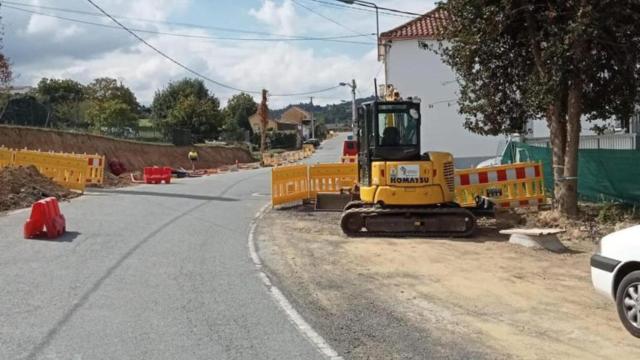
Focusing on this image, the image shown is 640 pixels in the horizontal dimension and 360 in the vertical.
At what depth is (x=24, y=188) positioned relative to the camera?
21.1 metres

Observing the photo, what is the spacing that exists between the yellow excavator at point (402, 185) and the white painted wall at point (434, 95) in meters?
A: 21.8

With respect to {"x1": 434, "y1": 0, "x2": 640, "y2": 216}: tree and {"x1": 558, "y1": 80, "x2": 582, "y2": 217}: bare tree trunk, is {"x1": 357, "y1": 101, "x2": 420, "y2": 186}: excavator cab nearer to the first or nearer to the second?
{"x1": 434, "y1": 0, "x2": 640, "y2": 216}: tree

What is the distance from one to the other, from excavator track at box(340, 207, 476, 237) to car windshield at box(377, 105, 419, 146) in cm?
152

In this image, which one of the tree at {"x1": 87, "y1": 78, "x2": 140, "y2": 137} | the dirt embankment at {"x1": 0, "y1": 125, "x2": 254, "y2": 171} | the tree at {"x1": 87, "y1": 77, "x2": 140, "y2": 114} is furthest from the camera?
the tree at {"x1": 87, "y1": 77, "x2": 140, "y2": 114}

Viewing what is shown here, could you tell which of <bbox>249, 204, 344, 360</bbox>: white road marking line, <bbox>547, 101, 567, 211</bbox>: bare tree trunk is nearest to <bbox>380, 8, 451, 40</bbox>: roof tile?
<bbox>547, 101, 567, 211</bbox>: bare tree trunk

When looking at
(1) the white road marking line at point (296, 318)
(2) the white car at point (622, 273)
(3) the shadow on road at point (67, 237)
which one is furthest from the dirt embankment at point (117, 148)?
(2) the white car at point (622, 273)

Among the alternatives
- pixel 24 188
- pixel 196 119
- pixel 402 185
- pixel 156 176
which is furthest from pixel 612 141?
pixel 196 119

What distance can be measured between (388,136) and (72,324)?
9.30 meters

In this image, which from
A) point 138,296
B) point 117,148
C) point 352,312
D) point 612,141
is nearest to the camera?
point 352,312

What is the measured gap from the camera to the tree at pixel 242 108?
5310 inches

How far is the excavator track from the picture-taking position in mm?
14461

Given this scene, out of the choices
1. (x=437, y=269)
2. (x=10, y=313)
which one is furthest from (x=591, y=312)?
(x=10, y=313)

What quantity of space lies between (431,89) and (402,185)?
2303cm

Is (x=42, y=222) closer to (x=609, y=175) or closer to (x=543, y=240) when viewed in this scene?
(x=543, y=240)
